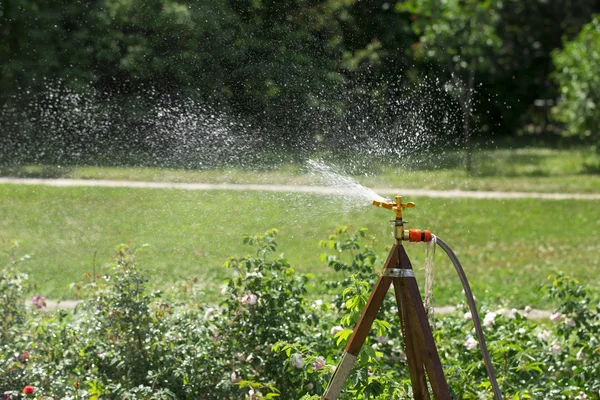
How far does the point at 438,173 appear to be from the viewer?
38.0 feet

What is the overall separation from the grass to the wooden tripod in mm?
1692

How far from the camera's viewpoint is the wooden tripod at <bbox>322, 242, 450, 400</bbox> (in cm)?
263

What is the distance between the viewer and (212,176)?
6492 millimetres

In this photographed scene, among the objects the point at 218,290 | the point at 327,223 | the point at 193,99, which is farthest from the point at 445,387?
the point at 327,223

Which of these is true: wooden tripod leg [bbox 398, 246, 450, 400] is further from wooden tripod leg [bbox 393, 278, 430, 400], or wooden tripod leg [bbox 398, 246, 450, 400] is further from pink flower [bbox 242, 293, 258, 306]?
pink flower [bbox 242, 293, 258, 306]

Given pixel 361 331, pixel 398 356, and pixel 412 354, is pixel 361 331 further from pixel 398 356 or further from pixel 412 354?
pixel 398 356

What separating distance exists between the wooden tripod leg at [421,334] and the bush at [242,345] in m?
0.38

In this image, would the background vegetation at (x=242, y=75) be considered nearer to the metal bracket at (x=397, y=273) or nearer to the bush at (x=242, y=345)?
the bush at (x=242, y=345)

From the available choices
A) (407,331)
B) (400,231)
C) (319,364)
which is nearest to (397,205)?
(400,231)

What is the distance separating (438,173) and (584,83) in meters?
3.01

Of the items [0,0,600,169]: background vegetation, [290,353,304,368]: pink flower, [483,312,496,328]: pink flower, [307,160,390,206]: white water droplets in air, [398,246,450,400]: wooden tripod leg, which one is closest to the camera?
[398,246,450,400]: wooden tripod leg

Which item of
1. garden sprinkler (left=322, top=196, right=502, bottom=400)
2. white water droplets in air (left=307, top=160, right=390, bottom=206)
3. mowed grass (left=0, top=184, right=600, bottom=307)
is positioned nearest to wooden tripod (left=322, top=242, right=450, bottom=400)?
garden sprinkler (left=322, top=196, right=502, bottom=400)

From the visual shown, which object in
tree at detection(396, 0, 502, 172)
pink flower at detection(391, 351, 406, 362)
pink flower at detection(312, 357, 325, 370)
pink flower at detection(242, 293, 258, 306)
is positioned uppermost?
tree at detection(396, 0, 502, 172)

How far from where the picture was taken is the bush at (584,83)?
12.9 m
